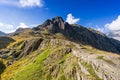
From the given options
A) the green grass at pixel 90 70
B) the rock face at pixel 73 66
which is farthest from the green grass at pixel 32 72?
the green grass at pixel 90 70

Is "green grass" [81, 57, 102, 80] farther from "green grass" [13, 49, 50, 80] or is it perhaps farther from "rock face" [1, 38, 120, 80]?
"green grass" [13, 49, 50, 80]

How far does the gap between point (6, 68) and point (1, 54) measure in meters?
34.1

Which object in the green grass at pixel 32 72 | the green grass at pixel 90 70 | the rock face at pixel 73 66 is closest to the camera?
the green grass at pixel 90 70

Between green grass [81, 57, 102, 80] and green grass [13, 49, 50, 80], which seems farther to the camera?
green grass [13, 49, 50, 80]

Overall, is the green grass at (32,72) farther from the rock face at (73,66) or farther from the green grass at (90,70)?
the green grass at (90,70)

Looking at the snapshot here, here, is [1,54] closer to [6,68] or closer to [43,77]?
[6,68]

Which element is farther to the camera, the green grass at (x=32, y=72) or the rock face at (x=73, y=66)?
the green grass at (x=32, y=72)

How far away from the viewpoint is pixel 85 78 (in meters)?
78.7

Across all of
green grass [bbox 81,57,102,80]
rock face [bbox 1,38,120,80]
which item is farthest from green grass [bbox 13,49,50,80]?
green grass [bbox 81,57,102,80]

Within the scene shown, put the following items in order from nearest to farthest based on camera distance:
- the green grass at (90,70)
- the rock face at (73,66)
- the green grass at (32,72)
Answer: the green grass at (90,70), the rock face at (73,66), the green grass at (32,72)

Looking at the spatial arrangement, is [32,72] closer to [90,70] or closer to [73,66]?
[73,66]

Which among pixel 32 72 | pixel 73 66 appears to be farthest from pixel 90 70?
pixel 32 72

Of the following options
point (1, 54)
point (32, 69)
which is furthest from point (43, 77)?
point (1, 54)

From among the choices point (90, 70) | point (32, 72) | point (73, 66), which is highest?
point (90, 70)
